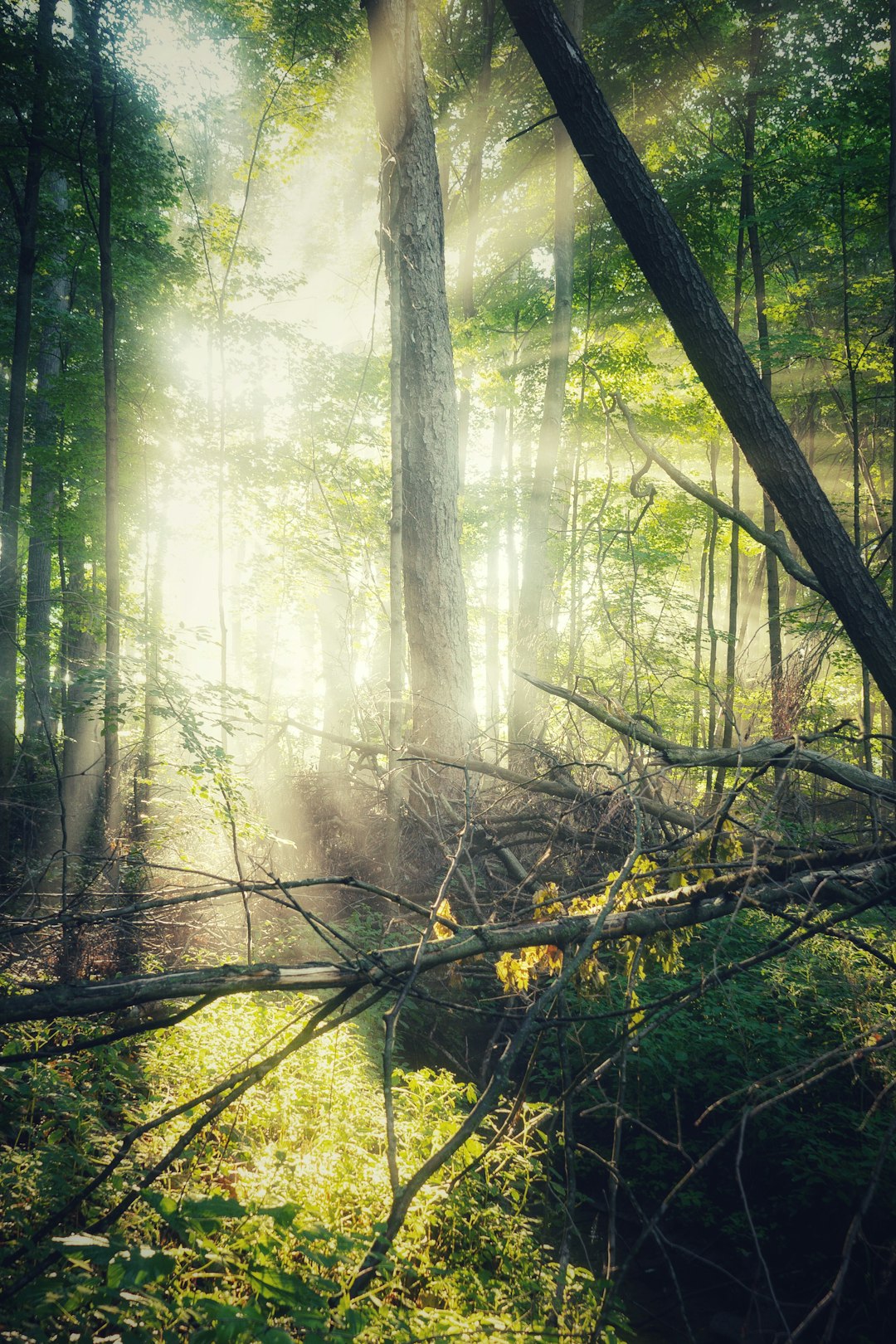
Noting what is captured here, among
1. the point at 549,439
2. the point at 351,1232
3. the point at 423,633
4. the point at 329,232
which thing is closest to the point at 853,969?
the point at 351,1232

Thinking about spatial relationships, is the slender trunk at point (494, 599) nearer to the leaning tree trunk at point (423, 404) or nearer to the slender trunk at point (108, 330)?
the leaning tree trunk at point (423, 404)

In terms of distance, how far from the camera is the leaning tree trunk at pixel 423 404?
6.43 metres

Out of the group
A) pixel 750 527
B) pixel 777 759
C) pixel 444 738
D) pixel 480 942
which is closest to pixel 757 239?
pixel 750 527

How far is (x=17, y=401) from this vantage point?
7441 millimetres

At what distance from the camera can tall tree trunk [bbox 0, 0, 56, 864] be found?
6.85 meters

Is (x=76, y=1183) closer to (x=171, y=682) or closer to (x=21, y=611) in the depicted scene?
(x=171, y=682)

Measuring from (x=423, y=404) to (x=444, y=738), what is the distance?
379cm

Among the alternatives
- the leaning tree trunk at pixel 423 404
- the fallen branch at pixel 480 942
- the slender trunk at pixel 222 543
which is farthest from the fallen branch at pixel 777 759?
the slender trunk at pixel 222 543

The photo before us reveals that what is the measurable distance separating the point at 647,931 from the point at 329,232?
63.5 feet

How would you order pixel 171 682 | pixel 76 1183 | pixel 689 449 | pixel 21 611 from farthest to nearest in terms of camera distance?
pixel 689 449 < pixel 21 611 < pixel 171 682 < pixel 76 1183

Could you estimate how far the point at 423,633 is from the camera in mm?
6699

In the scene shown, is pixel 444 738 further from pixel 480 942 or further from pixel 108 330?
pixel 108 330

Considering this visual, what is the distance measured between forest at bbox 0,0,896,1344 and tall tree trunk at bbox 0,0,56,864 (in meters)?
0.07

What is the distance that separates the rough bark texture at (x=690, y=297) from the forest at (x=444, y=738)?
0.10 feet
